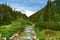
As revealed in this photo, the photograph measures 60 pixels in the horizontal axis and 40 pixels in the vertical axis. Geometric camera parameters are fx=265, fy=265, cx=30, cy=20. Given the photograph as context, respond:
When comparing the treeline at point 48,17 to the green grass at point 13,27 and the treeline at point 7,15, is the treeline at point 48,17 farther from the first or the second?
the treeline at point 7,15

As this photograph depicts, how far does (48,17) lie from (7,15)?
1.32 meters

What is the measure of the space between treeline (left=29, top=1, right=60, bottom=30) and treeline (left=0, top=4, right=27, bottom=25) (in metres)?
0.41

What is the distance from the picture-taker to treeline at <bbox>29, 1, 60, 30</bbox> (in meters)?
8.10

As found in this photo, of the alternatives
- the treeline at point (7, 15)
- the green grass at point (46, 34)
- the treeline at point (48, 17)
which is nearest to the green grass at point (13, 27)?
the treeline at point (7, 15)

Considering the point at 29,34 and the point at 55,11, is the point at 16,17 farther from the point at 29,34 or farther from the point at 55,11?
the point at 55,11

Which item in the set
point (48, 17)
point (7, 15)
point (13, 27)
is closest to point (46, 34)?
point (48, 17)

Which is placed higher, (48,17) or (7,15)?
(7,15)

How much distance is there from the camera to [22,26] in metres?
8.24

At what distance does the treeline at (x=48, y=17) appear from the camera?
8.10 meters

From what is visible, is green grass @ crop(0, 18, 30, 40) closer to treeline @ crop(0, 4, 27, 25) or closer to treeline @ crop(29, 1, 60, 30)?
treeline @ crop(0, 4, 27, 25)

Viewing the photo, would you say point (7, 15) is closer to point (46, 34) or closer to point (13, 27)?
point (13, 27)

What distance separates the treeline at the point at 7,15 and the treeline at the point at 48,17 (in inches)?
16.3

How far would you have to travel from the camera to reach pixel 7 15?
8242 mm

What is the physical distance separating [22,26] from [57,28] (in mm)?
1084
